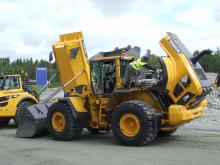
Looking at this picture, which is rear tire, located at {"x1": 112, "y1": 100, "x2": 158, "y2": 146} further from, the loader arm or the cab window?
the cab window


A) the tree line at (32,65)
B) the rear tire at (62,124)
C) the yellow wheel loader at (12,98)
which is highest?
the tree line at (32,65)

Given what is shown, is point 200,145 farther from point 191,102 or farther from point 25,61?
point 25,61

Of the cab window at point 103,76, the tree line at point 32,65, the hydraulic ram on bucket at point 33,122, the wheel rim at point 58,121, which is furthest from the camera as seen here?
the tree line at point 32,65

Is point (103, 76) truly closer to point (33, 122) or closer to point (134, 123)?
point (134, 123)

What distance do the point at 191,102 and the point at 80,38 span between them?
12.5 ft

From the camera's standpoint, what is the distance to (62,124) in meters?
12.9

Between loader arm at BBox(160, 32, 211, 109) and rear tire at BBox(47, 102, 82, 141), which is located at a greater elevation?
loader arm at BBox(160, 32, 211, 109)

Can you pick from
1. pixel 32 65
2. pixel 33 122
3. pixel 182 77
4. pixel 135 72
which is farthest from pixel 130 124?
pixel 32 65

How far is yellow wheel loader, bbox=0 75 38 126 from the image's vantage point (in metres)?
16.5

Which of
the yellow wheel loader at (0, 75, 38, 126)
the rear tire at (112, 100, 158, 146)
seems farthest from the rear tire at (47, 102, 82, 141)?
the yellow wheel loader at (0, 75, 38, 126)

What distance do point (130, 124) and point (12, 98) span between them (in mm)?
6492

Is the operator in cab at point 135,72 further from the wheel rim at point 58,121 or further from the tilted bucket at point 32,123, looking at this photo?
the tilted bucket at point 32,123

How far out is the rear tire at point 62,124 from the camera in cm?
1259

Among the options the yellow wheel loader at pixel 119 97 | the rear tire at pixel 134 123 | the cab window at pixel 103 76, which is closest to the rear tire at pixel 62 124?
the yellow wheel loader at pixel 119 97
